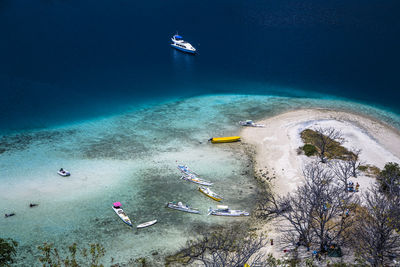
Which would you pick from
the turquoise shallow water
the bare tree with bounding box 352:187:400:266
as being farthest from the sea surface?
the bare tree with bounding box 352:187:400:266

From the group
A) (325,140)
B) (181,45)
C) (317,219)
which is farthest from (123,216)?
(181,45)

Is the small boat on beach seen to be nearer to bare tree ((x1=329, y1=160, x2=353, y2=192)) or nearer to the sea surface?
the sea surface

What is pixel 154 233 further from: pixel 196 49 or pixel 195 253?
pixel 196 49

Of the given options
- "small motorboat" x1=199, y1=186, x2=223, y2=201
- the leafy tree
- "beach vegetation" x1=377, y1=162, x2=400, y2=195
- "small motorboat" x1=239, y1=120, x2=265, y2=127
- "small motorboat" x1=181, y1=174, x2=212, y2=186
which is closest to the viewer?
"beach vegetation" x1=377, y1=162, x2=400, y2=195

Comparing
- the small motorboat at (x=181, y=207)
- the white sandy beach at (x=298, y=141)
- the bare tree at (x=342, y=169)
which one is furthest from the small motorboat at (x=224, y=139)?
the small motorboat at (x=181, y=207)

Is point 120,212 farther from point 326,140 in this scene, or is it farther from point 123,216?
point 326,140

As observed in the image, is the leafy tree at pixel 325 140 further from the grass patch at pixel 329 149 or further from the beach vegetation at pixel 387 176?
the beach vegetation at pixel 387 176

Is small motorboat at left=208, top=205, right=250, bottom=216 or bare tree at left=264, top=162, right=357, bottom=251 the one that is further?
small motorboat at left=208, top=205, right=250, bottom=216
